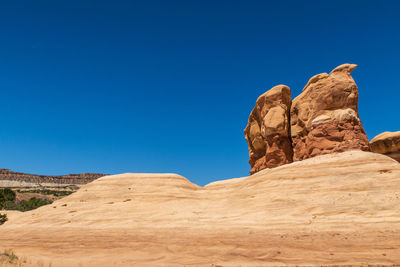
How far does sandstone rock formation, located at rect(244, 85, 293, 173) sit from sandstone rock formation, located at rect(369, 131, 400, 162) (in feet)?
66.5

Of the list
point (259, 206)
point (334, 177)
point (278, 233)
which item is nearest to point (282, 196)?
point (259, 206)

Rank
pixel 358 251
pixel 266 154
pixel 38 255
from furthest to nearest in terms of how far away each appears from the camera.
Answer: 1. pixel 266 154
2. pixel 38 255
3. pixel 358 251

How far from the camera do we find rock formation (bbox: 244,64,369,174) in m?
24.6

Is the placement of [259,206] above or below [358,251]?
above

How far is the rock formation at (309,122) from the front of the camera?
2456cm

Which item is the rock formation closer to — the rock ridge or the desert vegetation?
the desert vegetation

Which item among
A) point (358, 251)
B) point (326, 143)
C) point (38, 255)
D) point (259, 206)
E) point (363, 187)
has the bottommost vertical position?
point (38, 255)

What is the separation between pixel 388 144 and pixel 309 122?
23.2 metres

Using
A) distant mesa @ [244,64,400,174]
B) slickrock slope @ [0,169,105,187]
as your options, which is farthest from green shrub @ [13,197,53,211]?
slickrock slope @ [0,169,105,187]

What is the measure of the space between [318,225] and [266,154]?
19.0 metres

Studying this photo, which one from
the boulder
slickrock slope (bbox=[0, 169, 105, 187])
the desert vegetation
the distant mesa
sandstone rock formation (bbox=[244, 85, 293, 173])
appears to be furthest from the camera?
slickrock slope (bbox=[0, 169, 105, 187])

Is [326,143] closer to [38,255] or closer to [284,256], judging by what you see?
[284,256]

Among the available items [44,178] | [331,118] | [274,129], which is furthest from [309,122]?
[44,178]

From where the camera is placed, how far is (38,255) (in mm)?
13633
